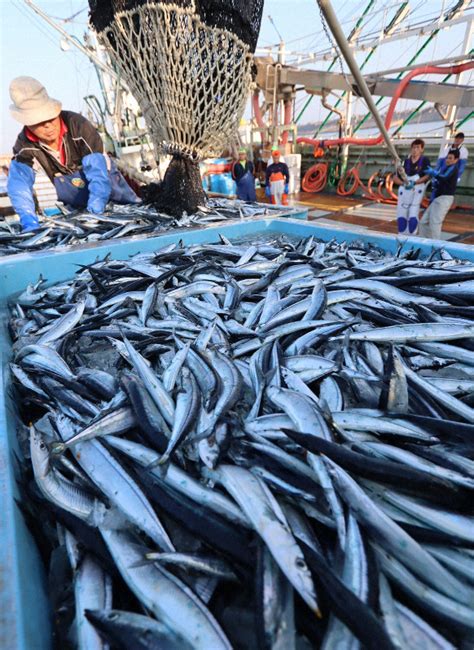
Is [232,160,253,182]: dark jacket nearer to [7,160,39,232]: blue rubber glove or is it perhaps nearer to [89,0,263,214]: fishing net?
[89,0,263,214]: fishing net

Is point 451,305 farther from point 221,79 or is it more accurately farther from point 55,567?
point 221,79

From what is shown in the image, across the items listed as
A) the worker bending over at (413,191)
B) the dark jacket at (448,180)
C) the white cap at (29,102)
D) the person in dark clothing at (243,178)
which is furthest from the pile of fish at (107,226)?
the person in dark clothing at (243,178)

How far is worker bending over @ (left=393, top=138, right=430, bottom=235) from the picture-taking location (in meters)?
8.45

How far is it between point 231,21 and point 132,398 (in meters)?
5.46

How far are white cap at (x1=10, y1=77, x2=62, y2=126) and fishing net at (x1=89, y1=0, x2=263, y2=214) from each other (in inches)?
55.4

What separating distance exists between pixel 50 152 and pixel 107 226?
2.05 meters

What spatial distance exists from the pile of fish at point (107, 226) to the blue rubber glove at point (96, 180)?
11.3 inches

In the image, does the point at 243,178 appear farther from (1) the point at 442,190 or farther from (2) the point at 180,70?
(2) the point at 180,70

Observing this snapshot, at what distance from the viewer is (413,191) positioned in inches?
331

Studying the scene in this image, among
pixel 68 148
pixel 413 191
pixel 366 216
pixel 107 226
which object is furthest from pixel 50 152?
pixel 366 216

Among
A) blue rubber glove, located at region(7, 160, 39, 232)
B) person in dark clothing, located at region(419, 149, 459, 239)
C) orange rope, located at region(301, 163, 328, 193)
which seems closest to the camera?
blue rubber glove, located at region(7, 160, 39, 232)

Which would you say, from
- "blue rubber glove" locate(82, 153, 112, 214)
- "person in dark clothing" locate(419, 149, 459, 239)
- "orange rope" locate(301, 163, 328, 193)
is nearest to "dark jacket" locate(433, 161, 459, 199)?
"person in dark clothing" locate(419, 149, 459, 239)

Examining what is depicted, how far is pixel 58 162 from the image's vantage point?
667cm

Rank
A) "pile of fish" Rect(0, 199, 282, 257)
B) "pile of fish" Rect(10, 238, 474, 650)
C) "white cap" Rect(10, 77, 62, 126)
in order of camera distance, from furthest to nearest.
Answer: "white cap" Rect(10, 77, 62, 126), "pile of fish" Rect(0, 199, 282, 257), "pile of fish" Rect(10, 238, 474, 650)
